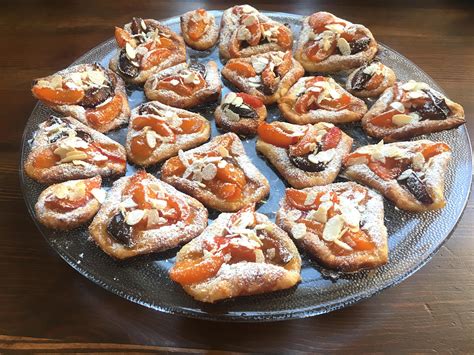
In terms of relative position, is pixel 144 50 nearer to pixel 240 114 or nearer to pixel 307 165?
pixel 240 114

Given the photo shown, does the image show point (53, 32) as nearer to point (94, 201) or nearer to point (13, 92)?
point (13, 92)

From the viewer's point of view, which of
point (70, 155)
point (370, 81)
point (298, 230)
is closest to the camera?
point (298, 230)

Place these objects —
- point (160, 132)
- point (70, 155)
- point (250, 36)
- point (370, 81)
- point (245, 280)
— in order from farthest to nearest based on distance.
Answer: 1. point (250, 36)
2. point (370, 81)
3. point (160, 132)
4. point (70, 155)
5. point (245, 280)

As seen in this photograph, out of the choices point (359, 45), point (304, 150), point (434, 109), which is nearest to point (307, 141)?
point (304, 150)

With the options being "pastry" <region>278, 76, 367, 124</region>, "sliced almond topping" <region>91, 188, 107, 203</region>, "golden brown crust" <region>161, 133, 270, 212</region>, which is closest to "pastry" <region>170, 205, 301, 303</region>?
"golden brown crust" <region>161, 133, 270, 212</region>

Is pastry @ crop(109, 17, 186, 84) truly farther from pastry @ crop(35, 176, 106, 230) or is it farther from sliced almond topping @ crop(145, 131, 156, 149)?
pastry @ crop(35, 176, 106, 230)
